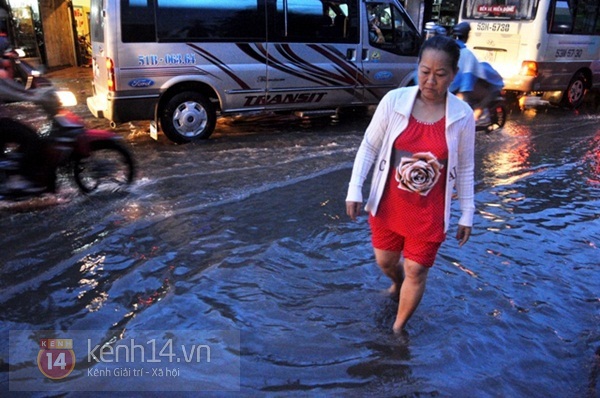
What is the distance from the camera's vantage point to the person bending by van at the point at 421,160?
2.68 metres

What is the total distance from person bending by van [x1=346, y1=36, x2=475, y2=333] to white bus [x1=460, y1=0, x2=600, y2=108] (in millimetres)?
9165

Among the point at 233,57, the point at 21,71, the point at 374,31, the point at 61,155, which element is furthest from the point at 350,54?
the point at 61,155

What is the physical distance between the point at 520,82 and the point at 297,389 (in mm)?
9877

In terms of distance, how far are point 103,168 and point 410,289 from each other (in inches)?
146

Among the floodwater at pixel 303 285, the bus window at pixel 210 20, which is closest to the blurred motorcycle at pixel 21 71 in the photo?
the floodwater at pixel 303 285

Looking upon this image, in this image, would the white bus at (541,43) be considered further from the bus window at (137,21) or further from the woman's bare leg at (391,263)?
the woman's bare leg at (391,263)

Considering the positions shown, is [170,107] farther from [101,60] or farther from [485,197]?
[485,197]

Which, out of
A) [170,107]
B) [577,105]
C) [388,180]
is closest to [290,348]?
[388,180]

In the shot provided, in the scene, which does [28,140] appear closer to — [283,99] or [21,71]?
[21,71]

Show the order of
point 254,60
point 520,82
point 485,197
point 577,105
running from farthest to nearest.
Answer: point 577,105, point 520,82, point 254,60, point 485,197

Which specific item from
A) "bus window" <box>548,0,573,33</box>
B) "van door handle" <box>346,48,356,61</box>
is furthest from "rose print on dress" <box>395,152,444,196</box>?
"bus window" <box>548,0,573,33</box>

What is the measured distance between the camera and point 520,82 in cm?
1091

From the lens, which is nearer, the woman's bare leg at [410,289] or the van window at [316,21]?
the woman's bare leg at [410,289]

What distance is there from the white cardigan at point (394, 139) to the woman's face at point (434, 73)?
8 centimetres
